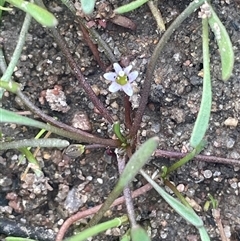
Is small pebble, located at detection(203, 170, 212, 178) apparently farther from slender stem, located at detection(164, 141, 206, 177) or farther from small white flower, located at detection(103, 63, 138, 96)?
small white flower, located at detection(103, 63, 138, 96)

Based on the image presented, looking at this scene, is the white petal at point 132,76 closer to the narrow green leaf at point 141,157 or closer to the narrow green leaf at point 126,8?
the narrow green leaf at point 126,8

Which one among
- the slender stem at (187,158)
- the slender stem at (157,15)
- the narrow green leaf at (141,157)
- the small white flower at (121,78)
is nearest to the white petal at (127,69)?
the small white flower at (121,78)

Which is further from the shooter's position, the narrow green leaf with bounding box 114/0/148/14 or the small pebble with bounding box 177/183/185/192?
the small pebble with bounding box 177/183/185/192

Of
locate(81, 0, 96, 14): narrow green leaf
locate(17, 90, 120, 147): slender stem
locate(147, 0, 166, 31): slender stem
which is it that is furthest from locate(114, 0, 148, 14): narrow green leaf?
locate(17, 90, 120, 147): slender stem

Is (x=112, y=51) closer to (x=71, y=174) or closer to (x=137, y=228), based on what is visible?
(x=71, y=174)

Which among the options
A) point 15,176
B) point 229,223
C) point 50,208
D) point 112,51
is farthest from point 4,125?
point 229,223

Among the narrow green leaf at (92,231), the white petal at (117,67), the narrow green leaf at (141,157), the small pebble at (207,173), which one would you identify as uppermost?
the white petal at (117,67)
